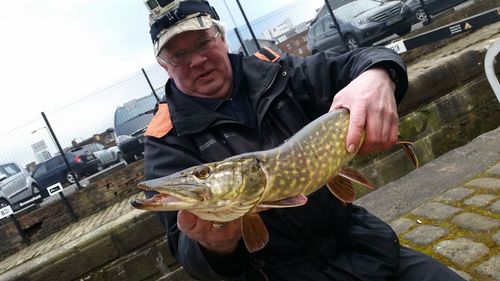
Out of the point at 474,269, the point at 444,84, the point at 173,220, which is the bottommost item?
the point at 474,269

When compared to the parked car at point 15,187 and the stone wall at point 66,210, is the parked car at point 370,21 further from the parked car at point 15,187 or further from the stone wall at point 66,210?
the parked car at point 15,187

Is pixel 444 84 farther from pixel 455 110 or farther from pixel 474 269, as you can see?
pixel 474 269

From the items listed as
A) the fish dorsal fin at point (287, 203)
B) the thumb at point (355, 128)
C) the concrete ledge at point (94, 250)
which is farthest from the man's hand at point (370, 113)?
the concrete ledge at point (94, 250)

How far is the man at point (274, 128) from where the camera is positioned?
1909 mm

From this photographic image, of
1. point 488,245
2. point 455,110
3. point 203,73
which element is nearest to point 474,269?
point 488,245

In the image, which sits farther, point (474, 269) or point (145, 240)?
point (145, 240)

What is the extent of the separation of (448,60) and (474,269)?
129 inches

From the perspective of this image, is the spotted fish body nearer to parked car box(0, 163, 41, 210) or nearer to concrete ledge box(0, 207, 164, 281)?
concrete ledge box(0, 207, 164, 281)

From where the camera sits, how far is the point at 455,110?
5012 millimetres

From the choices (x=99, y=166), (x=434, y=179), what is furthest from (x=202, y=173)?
(x=99, y=166)

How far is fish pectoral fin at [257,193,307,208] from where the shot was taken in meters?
1.63

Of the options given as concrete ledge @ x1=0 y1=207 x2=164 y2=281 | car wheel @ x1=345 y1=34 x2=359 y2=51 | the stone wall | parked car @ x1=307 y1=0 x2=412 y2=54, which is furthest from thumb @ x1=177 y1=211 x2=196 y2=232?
car wheel @ x1=345 y1=34 x2=359 y2=51

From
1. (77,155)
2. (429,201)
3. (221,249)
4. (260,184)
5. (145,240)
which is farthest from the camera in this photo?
(77,155)

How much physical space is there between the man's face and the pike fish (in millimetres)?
768
